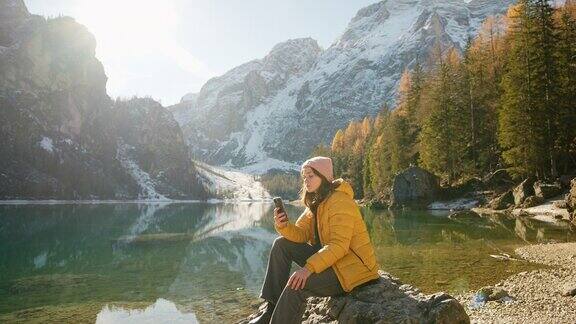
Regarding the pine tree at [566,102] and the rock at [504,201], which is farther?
the rock at [504,201]

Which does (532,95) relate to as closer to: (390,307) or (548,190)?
(548,190)

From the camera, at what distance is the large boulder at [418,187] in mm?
55156

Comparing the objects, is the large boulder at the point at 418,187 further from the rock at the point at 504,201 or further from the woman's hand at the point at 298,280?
→ the woman's hand at the point at 298,280

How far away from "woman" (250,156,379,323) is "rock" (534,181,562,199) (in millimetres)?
36301

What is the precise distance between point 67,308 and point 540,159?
1486 inches

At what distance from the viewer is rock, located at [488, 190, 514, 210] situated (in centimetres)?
4216

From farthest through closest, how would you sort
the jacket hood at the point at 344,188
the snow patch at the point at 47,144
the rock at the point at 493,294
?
the snow patch at the point at 47,144 < the rock at the point at 493,294 < the jacket hood at the point at 344,188

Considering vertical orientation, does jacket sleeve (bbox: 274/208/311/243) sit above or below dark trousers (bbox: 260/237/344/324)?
above

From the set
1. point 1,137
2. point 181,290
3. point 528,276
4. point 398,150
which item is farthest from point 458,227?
point 1,137

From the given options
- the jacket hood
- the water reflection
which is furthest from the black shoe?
the water reflection

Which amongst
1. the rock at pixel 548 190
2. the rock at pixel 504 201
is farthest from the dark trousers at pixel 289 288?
the rock at pixel 504 201

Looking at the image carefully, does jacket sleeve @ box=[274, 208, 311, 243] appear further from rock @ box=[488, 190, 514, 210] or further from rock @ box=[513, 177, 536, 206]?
rock @ box=[488, 190, 514, 210]

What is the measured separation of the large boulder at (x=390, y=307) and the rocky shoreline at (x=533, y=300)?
161 inches

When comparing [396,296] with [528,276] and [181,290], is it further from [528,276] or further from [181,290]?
[181,290]
